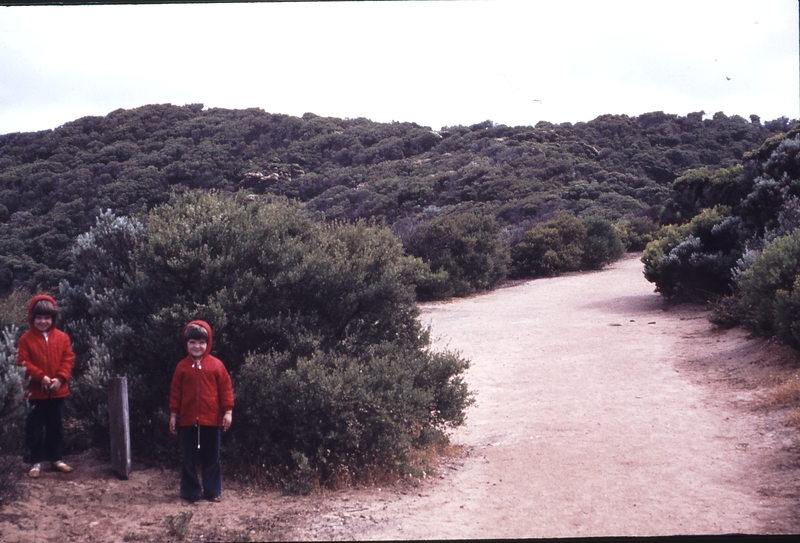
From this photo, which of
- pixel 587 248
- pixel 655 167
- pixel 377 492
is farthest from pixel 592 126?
pixel 377 492

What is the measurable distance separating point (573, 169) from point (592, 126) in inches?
520

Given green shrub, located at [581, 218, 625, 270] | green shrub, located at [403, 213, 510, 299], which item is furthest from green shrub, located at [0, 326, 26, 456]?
green shrub, located at [581, 218, 625, 270]

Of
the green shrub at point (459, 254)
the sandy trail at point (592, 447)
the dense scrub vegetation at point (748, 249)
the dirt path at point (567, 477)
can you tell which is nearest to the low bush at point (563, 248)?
the green shrub at point (459, 254)

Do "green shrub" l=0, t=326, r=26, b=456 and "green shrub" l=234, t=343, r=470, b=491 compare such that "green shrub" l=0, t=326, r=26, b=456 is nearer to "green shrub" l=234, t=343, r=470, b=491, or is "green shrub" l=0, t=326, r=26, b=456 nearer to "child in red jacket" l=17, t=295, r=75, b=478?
"child in red jacket" l=17, t=295, r=75, b=478

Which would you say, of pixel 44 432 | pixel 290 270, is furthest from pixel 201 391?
pixel 290 270

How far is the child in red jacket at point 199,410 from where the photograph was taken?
14.8 feet

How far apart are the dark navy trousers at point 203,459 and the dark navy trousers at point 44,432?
37.2 inches

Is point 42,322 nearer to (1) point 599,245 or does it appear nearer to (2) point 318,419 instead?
(2) point 318,419

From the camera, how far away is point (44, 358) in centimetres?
462

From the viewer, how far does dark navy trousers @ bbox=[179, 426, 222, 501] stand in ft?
14.8

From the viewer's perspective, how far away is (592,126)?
54.0 meters

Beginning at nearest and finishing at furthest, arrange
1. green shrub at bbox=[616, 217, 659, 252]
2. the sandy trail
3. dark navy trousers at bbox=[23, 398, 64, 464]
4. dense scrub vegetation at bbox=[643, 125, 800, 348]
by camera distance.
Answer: the sandy trail, dark navy trousers at bbox=[23, 398, 64, 464], dense scrub vegetation at bbox=[643, 125, 800, 348], green shrub at bbox=[616, 217, 659, 252]

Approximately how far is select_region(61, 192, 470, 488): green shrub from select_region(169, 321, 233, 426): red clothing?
49 centimetres

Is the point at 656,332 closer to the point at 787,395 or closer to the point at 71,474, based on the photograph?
the point at 787,395
